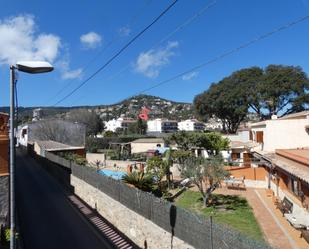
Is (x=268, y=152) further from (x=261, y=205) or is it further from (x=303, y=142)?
(x=261, y=205)

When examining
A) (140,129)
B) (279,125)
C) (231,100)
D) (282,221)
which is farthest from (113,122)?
(282,221)

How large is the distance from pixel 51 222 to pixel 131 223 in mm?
4961

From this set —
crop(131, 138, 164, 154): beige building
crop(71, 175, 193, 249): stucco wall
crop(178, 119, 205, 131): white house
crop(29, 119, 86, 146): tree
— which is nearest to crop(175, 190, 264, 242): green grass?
crop(71, 175, 193, 249): stucco wall

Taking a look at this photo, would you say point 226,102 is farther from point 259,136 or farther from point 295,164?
point 295,164

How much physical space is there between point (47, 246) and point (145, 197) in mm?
4520

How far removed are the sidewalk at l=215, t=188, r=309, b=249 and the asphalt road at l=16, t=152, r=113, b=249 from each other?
7097 mm

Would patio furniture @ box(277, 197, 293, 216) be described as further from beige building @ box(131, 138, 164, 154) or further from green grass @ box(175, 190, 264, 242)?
beige building @ box(131, 138, 164, 154)

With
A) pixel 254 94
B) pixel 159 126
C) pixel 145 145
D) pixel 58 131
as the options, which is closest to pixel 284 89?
pixel 254 94

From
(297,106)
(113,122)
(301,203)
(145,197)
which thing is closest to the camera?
(145,197)

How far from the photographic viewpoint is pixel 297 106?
60125 mm

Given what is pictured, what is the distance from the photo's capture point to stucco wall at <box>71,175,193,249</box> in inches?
512

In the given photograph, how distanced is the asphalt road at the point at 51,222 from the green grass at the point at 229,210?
654 cm

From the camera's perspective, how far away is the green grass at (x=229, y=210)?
1738cm

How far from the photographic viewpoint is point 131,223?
51.6 feet
